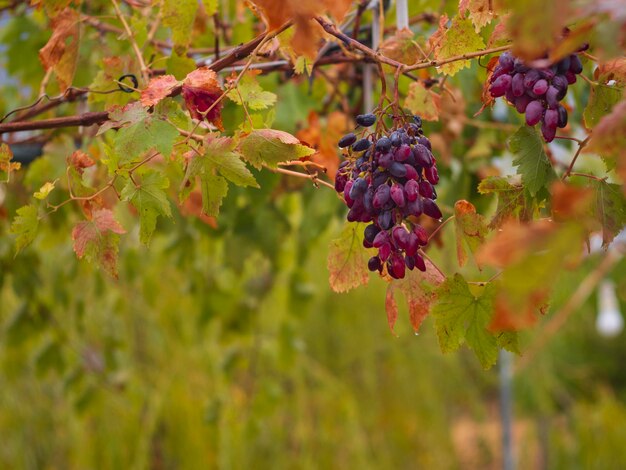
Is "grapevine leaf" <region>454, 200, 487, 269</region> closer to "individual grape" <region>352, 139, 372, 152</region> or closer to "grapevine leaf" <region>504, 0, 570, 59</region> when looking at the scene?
"individual grape" <region>352, 139, 372, 152</region>

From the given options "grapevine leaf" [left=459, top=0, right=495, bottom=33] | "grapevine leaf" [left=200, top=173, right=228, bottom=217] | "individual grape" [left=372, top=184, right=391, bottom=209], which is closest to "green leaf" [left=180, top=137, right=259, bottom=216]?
"grapevine leaf" [left=200, top=173, right=228, bottom=217]

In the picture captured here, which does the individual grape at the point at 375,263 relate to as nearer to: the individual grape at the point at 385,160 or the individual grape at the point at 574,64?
the individual grape at the point at 385,160

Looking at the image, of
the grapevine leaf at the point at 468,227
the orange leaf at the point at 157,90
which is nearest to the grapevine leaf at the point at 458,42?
the grapevine leaf at the point at 468,227

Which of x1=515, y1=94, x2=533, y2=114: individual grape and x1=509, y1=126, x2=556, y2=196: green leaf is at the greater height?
→ x1=515, y1=94, x2=533, y2=114: individual grape

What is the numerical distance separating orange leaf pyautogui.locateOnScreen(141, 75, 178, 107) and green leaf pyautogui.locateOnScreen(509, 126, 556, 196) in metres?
0.25

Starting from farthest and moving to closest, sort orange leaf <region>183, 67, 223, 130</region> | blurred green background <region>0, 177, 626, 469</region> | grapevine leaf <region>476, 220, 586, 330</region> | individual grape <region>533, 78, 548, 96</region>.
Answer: blurred green background <region>0, 177, 626, 469</region> < orange leaf <region>183, 67, 223, 130</region> < individual grape <region>533, 78, 548, 96</region> < grapevine leaf <region>476, 220, 586, 330</region>

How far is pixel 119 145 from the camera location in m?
0.58

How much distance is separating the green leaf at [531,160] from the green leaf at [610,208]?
0.04 meters

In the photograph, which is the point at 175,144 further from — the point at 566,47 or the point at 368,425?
the point at 368,425

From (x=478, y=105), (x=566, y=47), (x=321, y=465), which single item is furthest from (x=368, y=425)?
(x=566, y=47)

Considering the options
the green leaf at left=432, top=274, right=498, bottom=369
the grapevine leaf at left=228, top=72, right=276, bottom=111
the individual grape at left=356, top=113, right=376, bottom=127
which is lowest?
the green leaf at left=432, top=274, right=498, bottom=369

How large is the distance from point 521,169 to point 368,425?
2.17 meters

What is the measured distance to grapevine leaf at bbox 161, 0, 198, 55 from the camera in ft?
2.53

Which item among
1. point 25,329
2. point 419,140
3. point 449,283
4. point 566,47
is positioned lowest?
point 25,329
